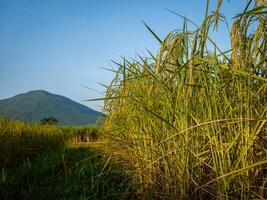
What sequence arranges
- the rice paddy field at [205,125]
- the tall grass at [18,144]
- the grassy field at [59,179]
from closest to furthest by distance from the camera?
the rice paddy field at [205,125]
the grassy field at [59,179]
the tall grass at [18,144]

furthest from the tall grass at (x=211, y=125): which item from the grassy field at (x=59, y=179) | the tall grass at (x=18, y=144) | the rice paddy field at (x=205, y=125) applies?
the tall grass at (x=18, y=144)

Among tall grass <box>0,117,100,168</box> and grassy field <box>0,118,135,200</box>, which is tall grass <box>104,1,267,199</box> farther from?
tall grass <box>0,117,100,168</box>

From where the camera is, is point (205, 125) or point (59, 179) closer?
point (205, 125)

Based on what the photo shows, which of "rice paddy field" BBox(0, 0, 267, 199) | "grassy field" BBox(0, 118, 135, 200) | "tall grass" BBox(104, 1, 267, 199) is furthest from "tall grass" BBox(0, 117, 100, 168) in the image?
"tall grass" BBox(104, 1, 267, 199)

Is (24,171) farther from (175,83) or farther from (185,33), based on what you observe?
(185,33)

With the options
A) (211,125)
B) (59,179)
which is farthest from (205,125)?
(59,179)

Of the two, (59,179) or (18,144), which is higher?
(18,144)

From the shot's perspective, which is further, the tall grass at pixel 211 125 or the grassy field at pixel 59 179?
the grassy field at pixel 59 179

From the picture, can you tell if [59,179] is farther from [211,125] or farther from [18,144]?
[18,144]

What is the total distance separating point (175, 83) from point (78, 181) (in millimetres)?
1314

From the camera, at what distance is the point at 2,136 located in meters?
5.27

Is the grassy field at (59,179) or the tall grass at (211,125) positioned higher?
the tall grass at (211,125)

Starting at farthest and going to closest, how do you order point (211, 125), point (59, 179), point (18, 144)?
point (18, 144) < point (59, 179) < point (211, 125)

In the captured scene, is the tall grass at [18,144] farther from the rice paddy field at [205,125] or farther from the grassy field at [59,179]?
the rice paddy field at [205,125]
